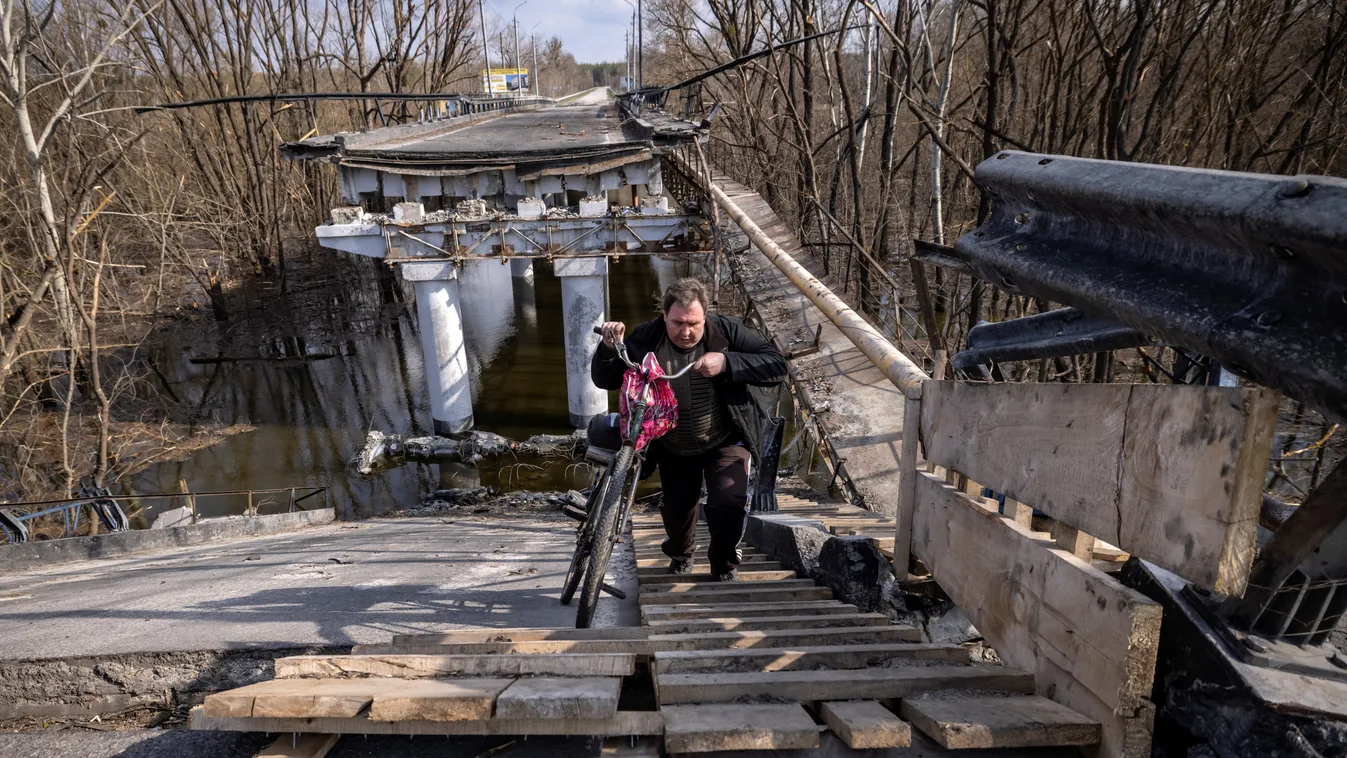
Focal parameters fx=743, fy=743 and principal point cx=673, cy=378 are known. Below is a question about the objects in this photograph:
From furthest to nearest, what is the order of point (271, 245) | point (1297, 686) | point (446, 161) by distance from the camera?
point (271, 245), point (446, 161), point (1297, 686)

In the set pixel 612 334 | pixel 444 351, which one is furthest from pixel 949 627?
pixel 444 351

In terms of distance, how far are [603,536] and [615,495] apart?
0.69ft

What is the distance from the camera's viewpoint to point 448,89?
3547 cm

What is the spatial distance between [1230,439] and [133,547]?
295 inches

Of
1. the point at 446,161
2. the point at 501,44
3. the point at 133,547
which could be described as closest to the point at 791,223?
the point at 446,161

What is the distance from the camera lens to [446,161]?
15.1 metres

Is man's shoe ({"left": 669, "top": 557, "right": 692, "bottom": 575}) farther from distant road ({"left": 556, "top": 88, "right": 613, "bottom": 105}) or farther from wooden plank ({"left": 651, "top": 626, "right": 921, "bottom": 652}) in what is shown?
distant road ({"left": 556, "top": 88, "right": 613, "bottom": 105})

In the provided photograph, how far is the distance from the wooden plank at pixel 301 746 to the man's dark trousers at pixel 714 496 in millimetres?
2229

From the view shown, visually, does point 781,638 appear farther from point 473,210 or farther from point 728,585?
point 473,210

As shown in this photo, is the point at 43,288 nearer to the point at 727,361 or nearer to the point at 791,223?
the point at 727,361

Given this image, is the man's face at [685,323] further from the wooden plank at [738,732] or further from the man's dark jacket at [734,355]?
the wooden plank at [738,732]

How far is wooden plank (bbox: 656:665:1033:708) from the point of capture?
6.84ft

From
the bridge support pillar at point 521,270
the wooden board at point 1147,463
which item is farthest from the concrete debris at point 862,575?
the bridge support pillar at point 521,270

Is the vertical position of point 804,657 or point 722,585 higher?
point 804,657
